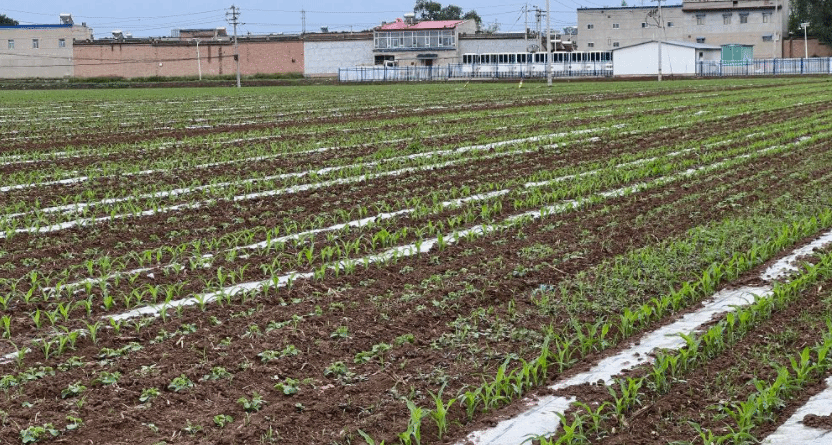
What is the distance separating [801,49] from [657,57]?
71.6 ft

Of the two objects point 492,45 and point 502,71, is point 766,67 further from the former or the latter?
point 492,45

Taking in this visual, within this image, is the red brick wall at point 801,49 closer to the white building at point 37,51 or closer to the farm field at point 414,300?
the white building at point 37,51

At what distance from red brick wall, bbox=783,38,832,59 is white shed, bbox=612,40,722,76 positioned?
1397 cm

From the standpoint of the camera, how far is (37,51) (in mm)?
98312

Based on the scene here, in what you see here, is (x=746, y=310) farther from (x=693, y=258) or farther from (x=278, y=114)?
(x=278, y=114)

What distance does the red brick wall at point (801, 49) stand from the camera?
90.7 m

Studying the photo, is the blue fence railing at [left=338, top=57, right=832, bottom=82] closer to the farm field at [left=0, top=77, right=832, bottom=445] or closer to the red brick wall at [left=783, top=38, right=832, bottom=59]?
the red brick wall at [left=783, top=38, right=832, bottom=59]

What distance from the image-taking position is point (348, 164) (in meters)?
15.3

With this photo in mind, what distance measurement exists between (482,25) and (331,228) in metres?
137

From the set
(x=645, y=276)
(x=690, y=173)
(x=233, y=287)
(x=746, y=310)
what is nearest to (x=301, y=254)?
(x=233, y=287)

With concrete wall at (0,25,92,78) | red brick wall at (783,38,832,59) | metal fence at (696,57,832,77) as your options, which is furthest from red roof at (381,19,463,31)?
red brick wall at (783,38,832,59)

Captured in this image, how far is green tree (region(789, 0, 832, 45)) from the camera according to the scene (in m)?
88.4

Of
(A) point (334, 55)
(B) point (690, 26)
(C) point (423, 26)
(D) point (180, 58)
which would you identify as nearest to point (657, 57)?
(B) point (690, 26)

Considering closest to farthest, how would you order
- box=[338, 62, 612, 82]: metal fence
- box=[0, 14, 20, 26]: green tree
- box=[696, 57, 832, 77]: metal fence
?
box=[696, 57, 832, 77]: metal fence → box=[338, 62, 612, 82]: metal fence → box=[0, 14, 20, 26]: green tree
